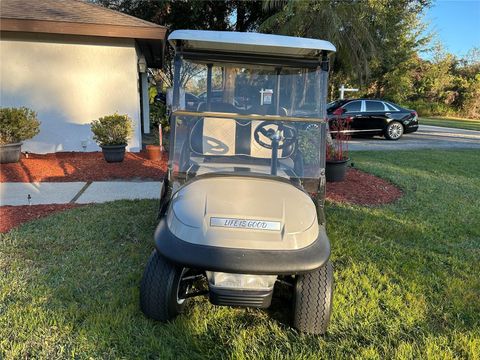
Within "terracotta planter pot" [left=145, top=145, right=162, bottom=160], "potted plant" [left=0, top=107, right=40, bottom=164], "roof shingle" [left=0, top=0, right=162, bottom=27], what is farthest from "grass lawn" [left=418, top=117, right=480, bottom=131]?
"potted plant" [left=0, top=107, right=40, bottom=164]

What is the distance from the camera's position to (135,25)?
23.7 ft

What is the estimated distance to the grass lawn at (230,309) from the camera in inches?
85.0

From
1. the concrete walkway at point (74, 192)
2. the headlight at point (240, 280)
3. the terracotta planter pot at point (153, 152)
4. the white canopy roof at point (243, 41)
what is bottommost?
the concrete walkway at point (74, 192)

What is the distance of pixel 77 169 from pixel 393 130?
33.9 ft

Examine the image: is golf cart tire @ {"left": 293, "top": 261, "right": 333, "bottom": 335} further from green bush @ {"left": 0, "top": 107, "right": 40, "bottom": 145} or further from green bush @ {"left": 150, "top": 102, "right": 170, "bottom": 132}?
green bush @ {"left": 150, "top": 102, "right": 170, "bottom": 132}

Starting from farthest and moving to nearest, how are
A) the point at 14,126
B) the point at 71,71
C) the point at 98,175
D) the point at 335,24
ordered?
1. the point at 335,24
2. the point at 71,71
3. the point at 14,126
4. the point at 98,175

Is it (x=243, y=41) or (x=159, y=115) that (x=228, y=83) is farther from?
(x=159, y=115)

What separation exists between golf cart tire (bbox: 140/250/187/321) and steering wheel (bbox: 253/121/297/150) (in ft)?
3.55

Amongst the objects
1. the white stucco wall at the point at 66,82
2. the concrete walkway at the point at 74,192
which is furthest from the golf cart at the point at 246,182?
the white stucco wall at the point at 66,82

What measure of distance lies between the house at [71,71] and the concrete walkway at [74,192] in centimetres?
250

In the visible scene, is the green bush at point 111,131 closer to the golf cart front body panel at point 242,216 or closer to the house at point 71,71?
the house at point 71,71

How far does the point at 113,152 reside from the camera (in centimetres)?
680

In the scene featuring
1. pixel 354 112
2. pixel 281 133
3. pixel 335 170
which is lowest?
pixel 335 170

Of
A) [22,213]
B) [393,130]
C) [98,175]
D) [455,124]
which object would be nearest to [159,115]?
[98,175]
